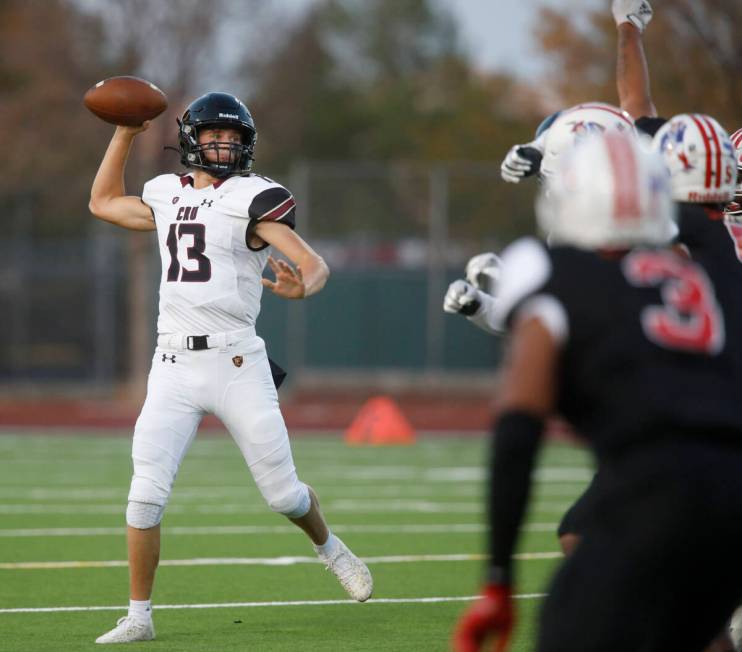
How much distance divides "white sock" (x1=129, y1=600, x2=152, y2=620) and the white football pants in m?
0.40

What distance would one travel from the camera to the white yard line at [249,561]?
746cm

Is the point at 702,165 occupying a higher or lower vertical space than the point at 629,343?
higher

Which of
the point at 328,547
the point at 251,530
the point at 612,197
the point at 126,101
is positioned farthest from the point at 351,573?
the point at 612,197

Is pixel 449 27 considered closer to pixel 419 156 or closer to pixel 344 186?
pixel 419 156

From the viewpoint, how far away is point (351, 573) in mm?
6090

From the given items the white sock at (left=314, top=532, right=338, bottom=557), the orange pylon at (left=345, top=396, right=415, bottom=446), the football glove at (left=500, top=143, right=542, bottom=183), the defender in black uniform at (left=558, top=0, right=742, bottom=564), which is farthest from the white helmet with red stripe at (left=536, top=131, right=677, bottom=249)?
the orange pylon at (left=345, top=396, right=415, bottom=446)

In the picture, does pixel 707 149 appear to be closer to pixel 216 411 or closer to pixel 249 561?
pixel 216 411

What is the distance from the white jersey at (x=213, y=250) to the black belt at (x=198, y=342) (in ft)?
0.08

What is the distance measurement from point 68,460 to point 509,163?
872 cm

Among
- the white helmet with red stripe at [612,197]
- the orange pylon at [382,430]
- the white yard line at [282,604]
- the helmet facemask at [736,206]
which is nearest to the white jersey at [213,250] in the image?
the white yard line at [282,604]

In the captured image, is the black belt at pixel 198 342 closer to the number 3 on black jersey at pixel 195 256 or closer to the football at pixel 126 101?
the number 3 on black jersey at pixel 195 256

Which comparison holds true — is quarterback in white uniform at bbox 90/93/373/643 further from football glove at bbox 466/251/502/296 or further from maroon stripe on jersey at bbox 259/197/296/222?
football glove at bbox 466/251/502/296

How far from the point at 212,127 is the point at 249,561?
2.60m

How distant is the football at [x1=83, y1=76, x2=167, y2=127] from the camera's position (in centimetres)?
629
